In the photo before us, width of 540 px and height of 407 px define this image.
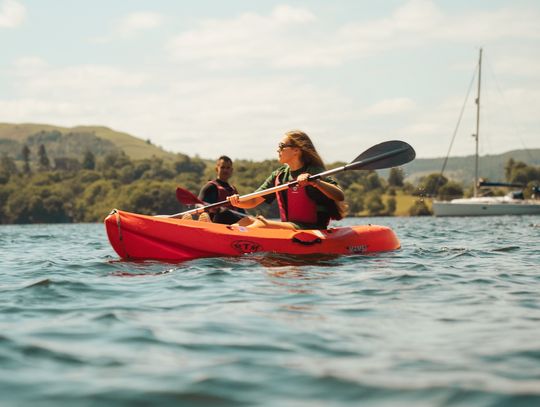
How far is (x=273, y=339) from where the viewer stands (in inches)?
153

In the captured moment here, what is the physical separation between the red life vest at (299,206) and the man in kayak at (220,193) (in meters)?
1.31

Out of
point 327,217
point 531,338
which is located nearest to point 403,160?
point 327,217

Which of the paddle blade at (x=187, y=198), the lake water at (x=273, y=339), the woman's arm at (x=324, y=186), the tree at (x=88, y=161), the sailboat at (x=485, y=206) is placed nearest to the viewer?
the lake water at (x=273, y=339)

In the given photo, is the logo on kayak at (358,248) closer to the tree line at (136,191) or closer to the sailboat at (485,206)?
the sailboat at (485,206)

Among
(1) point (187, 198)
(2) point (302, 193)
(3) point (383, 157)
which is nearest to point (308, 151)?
(2) point (302, 193)

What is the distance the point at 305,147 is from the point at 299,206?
2.48 ft

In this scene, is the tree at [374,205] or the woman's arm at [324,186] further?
the tree at [374,205]

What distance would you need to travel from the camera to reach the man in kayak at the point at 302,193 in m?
8.32

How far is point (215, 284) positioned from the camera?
609cm

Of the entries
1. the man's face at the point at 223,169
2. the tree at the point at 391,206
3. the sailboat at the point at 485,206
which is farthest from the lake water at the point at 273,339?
the tree at the point at 391,206

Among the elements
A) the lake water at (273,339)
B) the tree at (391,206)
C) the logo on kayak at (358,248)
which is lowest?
the tree at (391,206)

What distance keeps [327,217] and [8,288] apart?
4017 millimetres

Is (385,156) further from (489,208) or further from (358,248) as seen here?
(489,208)

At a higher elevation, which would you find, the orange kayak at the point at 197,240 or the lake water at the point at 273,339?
the orange kayak at the point at 197,240
